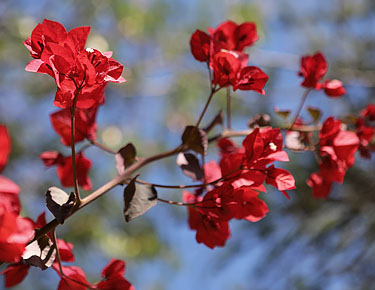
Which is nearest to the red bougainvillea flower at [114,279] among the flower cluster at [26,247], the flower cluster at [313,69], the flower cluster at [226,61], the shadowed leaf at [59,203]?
the flower cluster at [26,247]

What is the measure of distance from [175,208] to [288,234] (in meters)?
1.00

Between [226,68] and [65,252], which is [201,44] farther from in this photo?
[65,252]

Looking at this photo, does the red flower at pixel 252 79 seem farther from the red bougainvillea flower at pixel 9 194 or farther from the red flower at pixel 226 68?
the red bougainvillea flower at pixel 9 194

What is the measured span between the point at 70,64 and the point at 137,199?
13 centimetres

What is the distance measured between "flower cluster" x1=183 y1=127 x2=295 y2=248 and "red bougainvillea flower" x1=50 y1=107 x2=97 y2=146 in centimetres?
17

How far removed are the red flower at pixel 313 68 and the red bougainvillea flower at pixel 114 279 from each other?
316 millimetres

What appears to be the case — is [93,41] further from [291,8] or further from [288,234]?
[288,234]

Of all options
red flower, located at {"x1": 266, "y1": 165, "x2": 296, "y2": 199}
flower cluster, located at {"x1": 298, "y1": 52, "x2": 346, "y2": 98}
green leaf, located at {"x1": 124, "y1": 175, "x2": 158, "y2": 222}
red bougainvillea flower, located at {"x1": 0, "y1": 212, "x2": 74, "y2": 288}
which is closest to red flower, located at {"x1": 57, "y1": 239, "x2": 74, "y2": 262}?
red bougainvillea flower, located at {"x1": 0, "y1": 212, "x2": 74, "y2": 288}

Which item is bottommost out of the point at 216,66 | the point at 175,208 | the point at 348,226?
the point at 175,208

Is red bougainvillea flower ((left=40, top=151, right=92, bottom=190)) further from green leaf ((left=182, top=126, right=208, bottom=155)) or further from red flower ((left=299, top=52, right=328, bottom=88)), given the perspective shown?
red flower ((left=299, top=52, right=328, bottom=88))

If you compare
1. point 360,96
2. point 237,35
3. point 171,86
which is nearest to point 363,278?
point 360,96

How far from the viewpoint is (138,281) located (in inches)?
96.3

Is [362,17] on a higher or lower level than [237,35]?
lower

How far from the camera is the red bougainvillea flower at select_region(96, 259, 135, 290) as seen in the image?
1.35 ft
